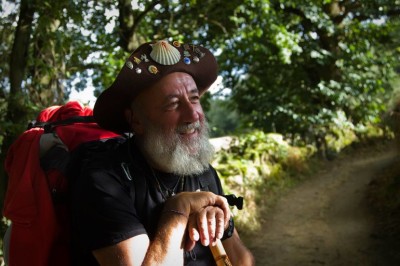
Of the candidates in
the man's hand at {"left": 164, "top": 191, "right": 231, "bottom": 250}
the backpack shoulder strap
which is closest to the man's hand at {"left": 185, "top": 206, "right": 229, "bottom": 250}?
the man's hand at {"left": 164, "top": 191, "right": 231, "bottom": 250}

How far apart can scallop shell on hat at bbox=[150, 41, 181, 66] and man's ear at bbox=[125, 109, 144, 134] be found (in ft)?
1.03

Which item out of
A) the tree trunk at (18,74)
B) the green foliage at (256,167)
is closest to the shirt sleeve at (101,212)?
the tree trunk at (18,74)

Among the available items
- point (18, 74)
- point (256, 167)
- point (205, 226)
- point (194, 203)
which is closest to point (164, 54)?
point (194, 203)

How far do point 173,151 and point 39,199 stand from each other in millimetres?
637

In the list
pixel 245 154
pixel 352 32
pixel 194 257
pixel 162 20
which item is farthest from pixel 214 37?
pixel 194 257

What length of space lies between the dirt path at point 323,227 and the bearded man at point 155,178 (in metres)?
4.22

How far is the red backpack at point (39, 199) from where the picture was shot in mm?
1562

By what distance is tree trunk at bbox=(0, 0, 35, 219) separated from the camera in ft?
12.4

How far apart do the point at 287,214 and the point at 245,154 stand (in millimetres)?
2401

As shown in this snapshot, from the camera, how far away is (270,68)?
1238cm

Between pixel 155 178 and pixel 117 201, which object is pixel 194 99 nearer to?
pixel 155 178

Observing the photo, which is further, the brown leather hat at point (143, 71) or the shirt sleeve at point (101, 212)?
the brown leather hat at point (143, 71)

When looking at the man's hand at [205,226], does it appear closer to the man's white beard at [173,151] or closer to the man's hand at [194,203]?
the man's hand at [194,203]

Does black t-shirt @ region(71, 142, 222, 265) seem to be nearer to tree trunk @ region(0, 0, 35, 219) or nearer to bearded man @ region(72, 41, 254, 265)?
bearded man @ region(72, 41, 254, 265)
